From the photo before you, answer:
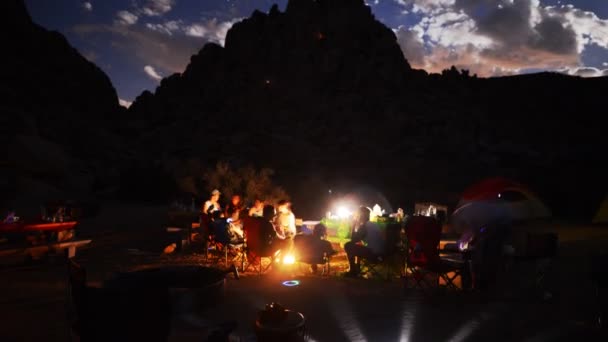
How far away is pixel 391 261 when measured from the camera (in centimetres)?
691

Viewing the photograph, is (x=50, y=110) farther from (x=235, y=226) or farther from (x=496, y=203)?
(x=496, y=203)

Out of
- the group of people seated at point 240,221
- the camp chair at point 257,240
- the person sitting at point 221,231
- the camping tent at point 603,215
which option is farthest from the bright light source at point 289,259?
the camping tent at point 603,215

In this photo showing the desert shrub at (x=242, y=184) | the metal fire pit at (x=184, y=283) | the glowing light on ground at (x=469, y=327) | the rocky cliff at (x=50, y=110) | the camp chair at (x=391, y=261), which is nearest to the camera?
the glowing light on ground at (x=469, y=327)

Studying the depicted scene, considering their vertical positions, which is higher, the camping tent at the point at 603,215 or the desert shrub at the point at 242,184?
the desert shrub at the point at 242,184

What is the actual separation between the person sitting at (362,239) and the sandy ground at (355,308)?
400 millimetres

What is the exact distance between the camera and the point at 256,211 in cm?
834

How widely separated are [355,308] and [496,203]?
334 inches

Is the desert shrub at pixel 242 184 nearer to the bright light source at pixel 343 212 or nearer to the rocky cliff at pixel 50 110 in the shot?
the bright light source at pixel 343 212

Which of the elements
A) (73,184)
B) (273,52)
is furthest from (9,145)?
(273,52)

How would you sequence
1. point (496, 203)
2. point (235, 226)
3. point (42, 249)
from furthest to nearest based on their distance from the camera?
point (496, 203) < point (235, 226) < point (42, 249)

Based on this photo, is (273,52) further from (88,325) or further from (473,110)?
(88,325)

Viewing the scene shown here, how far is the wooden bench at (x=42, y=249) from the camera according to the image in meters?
7.08

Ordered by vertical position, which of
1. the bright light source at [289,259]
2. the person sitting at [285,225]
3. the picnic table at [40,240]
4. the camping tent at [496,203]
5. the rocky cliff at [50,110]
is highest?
the rocky cliff at [50,110]

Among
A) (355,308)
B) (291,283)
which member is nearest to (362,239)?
(291,283)
